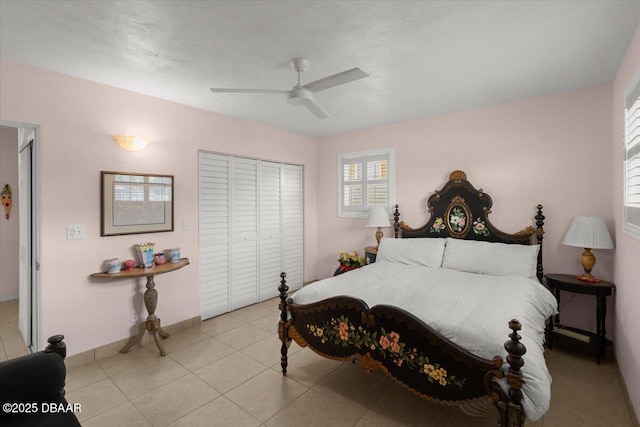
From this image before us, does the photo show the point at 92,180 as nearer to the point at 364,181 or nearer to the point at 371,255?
the point at 371,255

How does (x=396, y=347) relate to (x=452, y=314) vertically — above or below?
below

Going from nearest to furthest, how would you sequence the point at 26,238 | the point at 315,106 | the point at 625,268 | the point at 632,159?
the point at 632,159, the point at 625,268, the point at 315,106, the point at 26,238

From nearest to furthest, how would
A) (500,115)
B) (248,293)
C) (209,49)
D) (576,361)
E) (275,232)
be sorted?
1. (209,49)
2. (576,361)
3. (500,115)
4. (248,293)
5. (275,232)

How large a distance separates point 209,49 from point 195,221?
2.03 metres

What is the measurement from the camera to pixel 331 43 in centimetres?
215

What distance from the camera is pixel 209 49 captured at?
2.23m

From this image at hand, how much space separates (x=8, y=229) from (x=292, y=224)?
4.20m

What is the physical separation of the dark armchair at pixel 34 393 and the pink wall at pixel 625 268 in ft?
10.3

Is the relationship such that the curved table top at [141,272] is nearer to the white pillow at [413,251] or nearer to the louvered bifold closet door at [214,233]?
the louvered bifold closet door at [214,233]

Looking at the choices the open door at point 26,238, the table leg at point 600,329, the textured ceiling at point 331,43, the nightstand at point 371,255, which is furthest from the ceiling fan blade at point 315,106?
the table leg at point 600,329

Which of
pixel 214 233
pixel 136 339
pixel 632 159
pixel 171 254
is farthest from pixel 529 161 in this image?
pixel 136 339

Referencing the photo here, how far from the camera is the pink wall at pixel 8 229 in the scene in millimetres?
4488

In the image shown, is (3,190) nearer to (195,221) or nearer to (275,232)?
(195,221)

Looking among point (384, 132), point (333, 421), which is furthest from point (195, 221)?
point (384, 132)
